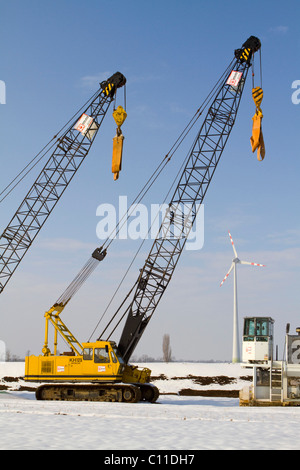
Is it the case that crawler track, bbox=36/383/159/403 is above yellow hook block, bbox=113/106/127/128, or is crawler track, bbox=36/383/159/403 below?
below

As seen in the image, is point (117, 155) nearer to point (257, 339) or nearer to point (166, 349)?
point (257, 339)

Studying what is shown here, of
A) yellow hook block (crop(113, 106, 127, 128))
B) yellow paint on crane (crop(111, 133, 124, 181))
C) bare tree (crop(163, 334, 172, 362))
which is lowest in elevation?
bare tree (crop(163, 334, 172, 362))

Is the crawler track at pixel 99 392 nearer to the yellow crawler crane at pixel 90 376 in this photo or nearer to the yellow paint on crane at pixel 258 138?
the yellow crawler crane at pixel 90 376

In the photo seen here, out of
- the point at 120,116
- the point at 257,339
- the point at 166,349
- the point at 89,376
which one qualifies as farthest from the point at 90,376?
the point at 166,349

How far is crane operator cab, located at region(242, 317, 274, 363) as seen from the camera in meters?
36.0

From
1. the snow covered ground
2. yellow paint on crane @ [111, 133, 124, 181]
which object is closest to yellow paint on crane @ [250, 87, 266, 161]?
yellow paint on crane @ [111, 133, 124, 181]

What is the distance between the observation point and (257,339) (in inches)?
1435

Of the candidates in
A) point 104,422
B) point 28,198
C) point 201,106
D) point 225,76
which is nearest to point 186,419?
point 104,422

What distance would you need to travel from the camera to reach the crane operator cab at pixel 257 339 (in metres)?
36.0

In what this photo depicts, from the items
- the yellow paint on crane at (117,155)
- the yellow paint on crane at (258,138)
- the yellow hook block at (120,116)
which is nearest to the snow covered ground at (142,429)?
the yellow paint on crane at (117,155)

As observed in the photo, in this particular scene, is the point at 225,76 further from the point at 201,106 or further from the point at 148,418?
the point at 148,418

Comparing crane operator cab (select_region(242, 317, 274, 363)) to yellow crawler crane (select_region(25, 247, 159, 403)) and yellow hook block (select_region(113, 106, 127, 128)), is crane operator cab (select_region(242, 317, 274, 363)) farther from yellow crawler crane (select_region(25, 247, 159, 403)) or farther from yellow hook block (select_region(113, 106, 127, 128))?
yellow hook block (select_region(113, 106, 127, 128))

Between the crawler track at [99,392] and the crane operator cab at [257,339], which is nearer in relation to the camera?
the crawler track at [99,392]
